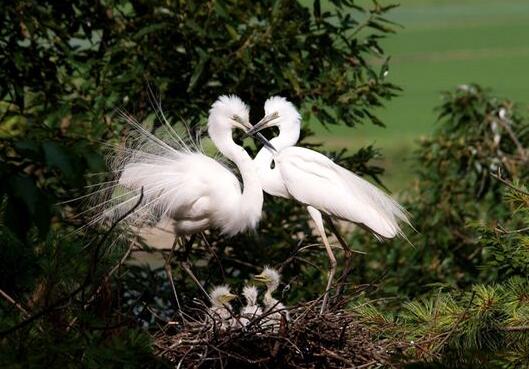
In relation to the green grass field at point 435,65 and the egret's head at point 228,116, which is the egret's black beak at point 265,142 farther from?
the green grass field at point 435,65

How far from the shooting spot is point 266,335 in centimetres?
347

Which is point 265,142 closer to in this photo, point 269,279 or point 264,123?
point 264,123

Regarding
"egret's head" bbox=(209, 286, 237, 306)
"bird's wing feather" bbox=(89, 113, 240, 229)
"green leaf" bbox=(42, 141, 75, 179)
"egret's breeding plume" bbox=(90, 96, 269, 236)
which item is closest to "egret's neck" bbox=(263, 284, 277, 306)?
"egret's head" bbox=(209, 286, 237, 306)

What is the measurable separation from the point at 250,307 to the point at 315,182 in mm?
510

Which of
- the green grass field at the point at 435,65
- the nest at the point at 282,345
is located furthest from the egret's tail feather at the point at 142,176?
the green grass field at the point at 435,65

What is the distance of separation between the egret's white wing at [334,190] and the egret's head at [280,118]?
8 cm

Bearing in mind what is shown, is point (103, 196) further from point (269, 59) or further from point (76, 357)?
point (76, 357)

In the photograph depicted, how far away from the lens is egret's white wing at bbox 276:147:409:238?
420cm

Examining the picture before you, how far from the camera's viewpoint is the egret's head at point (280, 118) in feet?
13.8

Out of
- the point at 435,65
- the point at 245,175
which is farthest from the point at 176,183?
the point at 435,65

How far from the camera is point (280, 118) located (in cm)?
423

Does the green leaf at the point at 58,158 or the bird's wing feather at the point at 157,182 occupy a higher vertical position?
the green leaf at the point at 58,158

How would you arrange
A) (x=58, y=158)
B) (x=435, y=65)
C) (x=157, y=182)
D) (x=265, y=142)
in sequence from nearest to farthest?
(x=58, y=158) < (x=157, y=182) < (x=265, y=142) < (x=435, y=65)

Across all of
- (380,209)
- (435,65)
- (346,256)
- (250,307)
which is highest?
(380,209)
